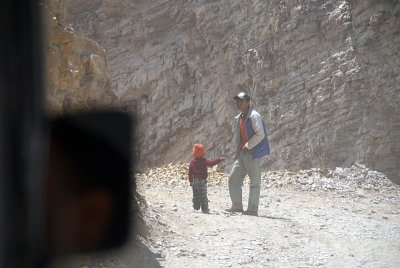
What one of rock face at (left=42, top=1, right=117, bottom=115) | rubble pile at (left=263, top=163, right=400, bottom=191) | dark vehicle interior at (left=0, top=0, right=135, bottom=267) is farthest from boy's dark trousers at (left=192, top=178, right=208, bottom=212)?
rubble pile at (left=263, top=163, right=400, bottom=191)

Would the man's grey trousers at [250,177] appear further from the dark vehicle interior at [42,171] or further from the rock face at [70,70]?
the dark vehicle interior at [42,171]

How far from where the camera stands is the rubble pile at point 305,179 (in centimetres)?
1189

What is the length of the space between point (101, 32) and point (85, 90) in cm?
1912

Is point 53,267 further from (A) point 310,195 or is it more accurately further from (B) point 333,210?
(A) point 310,195

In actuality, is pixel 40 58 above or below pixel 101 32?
below

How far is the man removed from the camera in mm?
8633

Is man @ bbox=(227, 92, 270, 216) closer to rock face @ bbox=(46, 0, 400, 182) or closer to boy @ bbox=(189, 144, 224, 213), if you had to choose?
boy @ bbox=(189, 144, 224, 213)

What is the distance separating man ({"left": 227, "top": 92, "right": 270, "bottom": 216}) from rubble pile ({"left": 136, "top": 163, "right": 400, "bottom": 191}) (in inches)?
119

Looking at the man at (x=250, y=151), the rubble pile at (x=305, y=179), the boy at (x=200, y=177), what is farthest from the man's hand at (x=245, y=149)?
the rubble pile at (x=305, y=179)

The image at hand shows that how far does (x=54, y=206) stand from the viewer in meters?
5.37

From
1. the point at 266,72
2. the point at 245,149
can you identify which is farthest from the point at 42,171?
the point at 266,72

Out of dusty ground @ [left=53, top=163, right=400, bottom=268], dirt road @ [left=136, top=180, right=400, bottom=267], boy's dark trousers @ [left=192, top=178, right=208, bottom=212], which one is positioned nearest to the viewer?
dusty ground @ [left=53, top=163, right=400, bottom=268]

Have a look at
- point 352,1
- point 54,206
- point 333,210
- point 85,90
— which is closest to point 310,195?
point 333,210

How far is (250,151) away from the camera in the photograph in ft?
Answer: 28.6
